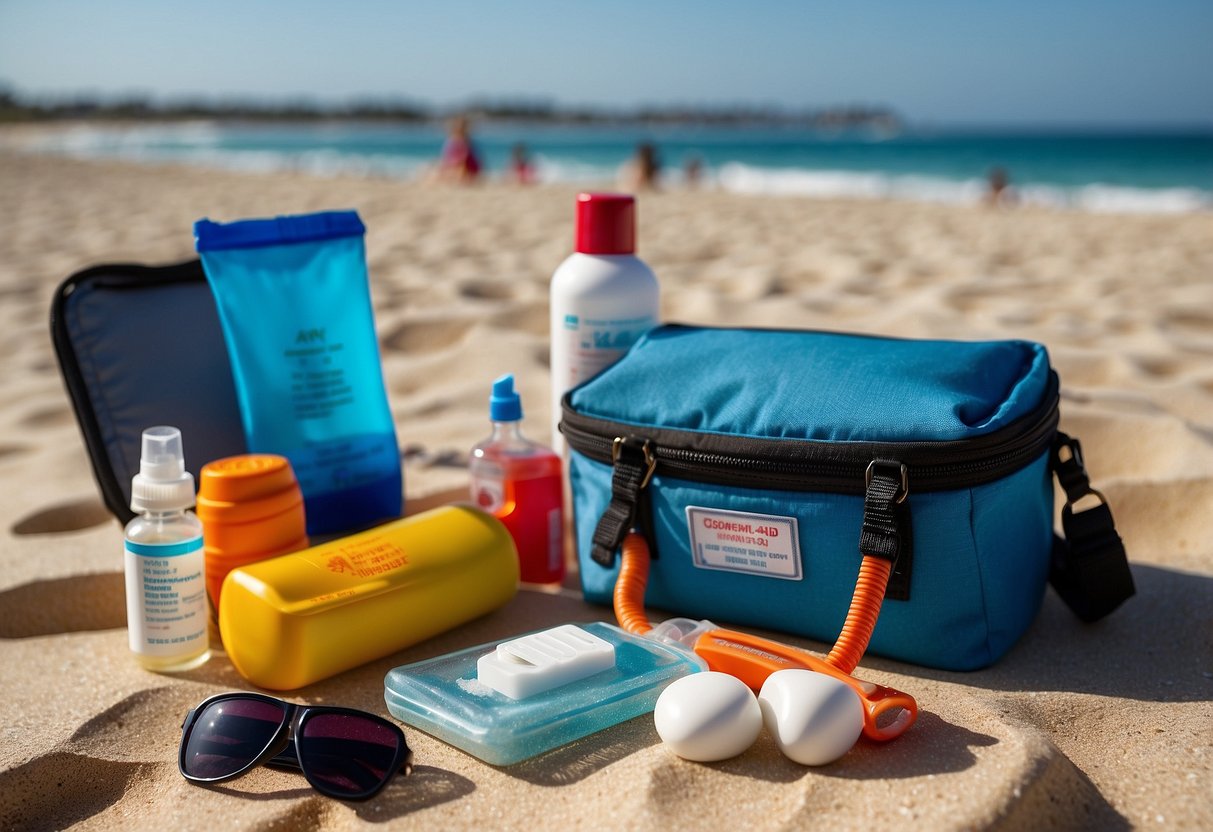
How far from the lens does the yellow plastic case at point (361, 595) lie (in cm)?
143

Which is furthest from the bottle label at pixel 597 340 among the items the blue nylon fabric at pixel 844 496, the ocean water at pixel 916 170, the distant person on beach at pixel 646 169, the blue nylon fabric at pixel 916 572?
the distant person on beach at pixel 646 169

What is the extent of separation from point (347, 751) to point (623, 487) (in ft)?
1.91

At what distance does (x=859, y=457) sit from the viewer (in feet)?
4.62

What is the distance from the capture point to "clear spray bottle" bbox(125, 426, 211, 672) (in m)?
1.45

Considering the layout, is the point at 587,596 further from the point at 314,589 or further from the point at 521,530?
the point at 314,589

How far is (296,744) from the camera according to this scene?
47.9 inches

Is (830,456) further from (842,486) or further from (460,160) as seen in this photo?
(460,160)

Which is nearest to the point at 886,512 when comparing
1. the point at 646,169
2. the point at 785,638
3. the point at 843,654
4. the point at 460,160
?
the point at 843,654

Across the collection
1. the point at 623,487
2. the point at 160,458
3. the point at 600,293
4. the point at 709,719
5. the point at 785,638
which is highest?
the point at 600,293

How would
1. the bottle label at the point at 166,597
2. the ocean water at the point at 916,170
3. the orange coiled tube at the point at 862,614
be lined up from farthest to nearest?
the ocean water at the point at 916,170 < the bottle label at the point at 166,597 < the orange coiled tube at the point at 862,614

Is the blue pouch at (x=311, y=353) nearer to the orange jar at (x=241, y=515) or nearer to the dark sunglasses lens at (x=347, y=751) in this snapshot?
the orange jar at (x=241, y=515)

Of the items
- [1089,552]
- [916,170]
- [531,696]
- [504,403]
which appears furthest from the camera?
[916,170]

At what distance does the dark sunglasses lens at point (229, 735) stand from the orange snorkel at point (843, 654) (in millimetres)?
517

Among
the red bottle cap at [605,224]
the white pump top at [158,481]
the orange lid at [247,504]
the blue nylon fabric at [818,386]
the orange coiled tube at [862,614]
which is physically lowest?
the orange coiled tube at [862,614]
